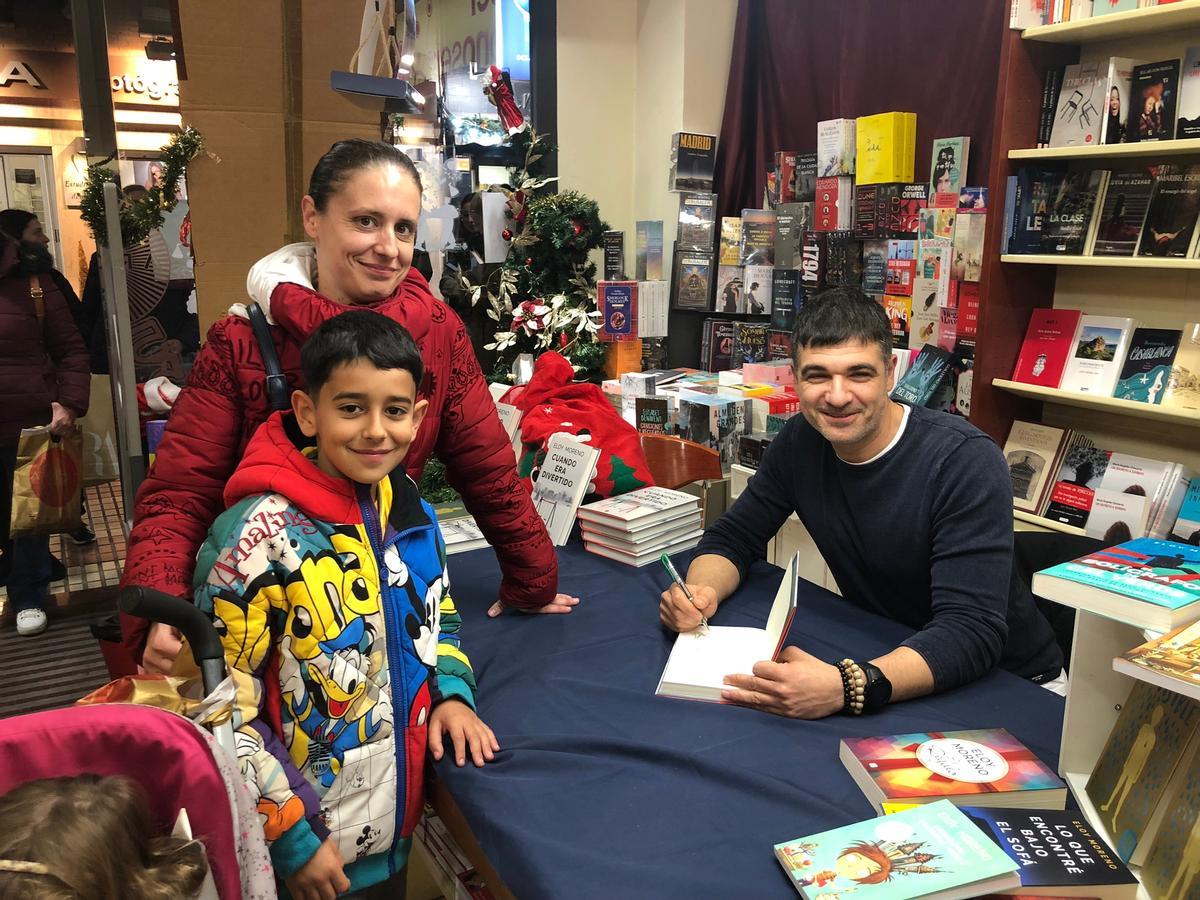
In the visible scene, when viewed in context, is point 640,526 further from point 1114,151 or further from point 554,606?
point 1114,151

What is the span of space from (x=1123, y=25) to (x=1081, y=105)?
0.78 ft

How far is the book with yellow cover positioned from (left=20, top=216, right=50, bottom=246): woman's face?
11.1ft

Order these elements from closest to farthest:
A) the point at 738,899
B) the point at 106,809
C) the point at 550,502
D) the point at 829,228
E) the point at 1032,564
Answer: the point at 106,809
the point at 738,899
the point at 1032,564
the point at 550,502
the point at 829,228

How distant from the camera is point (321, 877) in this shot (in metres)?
1.20

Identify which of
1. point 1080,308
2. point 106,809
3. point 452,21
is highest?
point 452,21

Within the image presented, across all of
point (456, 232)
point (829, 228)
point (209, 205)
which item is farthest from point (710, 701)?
point (456, 232)

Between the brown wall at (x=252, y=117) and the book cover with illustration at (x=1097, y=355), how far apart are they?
2485 mm

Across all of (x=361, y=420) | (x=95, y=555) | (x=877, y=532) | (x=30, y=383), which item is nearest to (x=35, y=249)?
(x=30, y=383)

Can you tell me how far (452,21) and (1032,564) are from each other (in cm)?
390

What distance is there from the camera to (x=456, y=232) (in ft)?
14.6

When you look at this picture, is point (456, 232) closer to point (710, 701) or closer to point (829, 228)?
point (829, 228)

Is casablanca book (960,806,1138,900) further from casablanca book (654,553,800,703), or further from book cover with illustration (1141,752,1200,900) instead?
casablanca book (654,553,800,703)

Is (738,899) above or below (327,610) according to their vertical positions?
below

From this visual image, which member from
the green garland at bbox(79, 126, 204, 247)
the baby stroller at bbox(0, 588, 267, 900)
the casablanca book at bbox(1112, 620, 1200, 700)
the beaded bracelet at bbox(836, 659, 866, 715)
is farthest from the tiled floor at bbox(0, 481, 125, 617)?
the casablanca book at bbox(1112, 620, 1200, 700)
